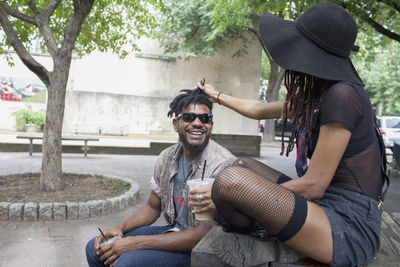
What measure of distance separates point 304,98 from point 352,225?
70 centimetres

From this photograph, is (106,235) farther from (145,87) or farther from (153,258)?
(145,87)

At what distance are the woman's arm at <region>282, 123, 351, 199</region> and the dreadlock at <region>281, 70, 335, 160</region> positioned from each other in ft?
0.48

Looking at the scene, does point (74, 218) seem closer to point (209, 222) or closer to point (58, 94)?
point (58, 94)

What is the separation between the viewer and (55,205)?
499 cm

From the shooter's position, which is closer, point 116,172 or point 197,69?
point 116,172

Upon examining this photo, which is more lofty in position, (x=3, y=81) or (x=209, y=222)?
(x=3, y=81)

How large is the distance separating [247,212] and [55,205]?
12.9 ft

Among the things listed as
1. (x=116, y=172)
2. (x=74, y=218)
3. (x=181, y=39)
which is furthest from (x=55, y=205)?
(x=181, y=39)

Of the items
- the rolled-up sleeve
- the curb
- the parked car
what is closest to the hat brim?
the rolled-up sleeve

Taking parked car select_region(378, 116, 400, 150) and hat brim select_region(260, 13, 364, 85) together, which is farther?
parked car select_region(378, 116, 400, 150)

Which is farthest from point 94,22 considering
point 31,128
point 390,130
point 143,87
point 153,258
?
point 390,130

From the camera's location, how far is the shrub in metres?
17.4

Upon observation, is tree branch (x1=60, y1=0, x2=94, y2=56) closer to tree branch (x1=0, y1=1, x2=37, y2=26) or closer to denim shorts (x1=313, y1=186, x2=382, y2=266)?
tree branch (x1=0, y1=1, x2=37, y2=26)

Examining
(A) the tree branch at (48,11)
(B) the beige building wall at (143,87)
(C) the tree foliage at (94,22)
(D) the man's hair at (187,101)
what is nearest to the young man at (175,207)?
(D) the man's hair at (187,101)
